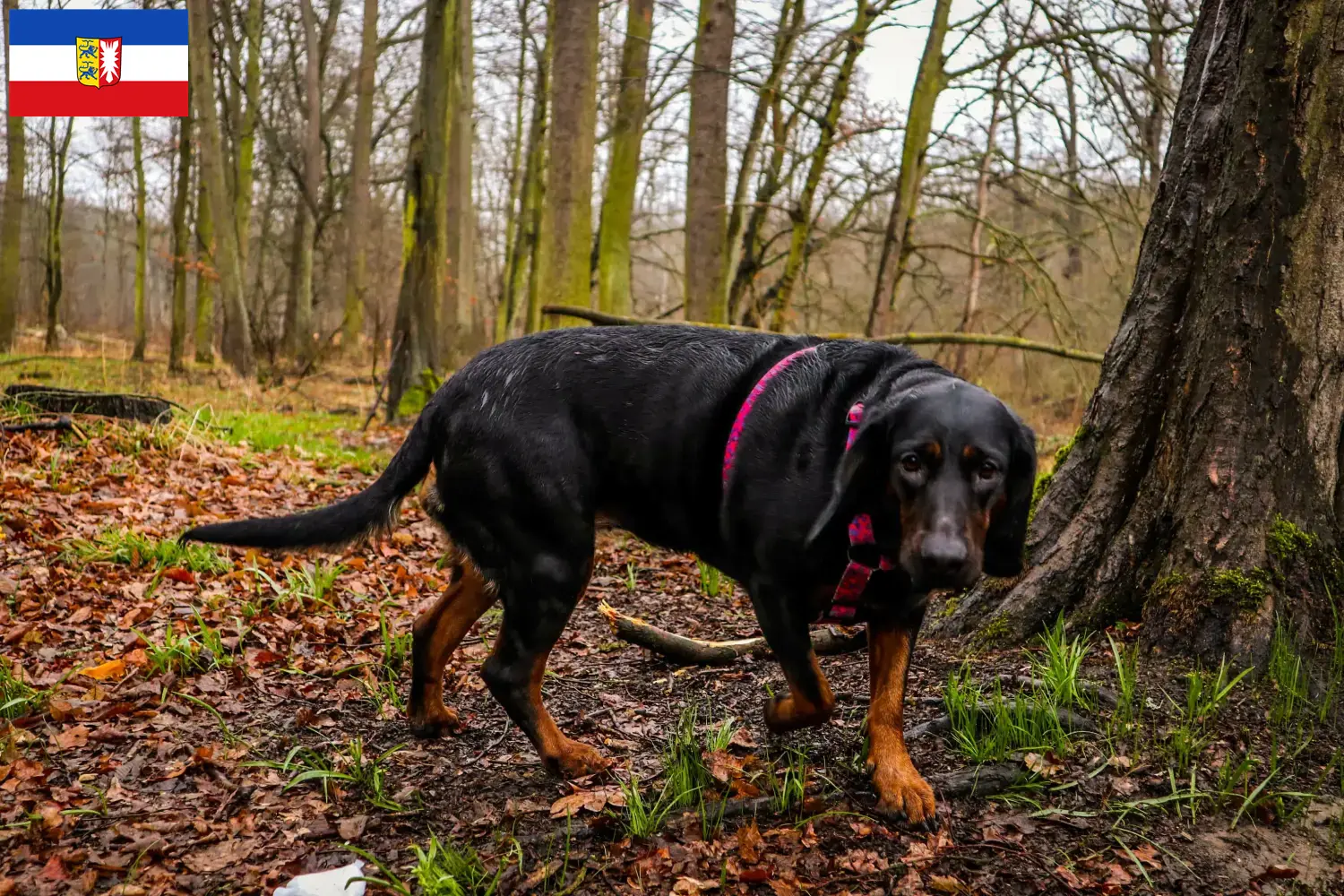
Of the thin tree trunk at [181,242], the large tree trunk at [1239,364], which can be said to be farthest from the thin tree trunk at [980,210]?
the thin tree trunk at [181,242]

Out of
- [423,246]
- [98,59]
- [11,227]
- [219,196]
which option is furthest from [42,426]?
[11,227]

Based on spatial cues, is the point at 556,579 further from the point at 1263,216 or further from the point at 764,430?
the point at 1263,216

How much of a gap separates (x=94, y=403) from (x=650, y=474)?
238 inches

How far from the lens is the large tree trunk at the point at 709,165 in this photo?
9836 mm

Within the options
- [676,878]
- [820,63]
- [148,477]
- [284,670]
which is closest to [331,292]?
[820,63]

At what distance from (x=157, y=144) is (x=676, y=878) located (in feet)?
74.0

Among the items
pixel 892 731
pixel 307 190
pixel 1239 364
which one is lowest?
pixel 892 731

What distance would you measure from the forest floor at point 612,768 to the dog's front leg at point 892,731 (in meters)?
0.07

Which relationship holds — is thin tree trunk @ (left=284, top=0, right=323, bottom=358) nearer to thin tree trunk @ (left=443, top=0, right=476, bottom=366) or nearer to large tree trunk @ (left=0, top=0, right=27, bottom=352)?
thin tree trunk @ (left=443, top=0, right=476, bottom=366)

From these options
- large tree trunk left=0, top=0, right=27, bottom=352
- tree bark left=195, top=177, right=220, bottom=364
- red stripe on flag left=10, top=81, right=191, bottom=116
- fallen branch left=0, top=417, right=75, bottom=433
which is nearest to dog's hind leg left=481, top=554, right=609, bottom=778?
fallen branch left=0, top=417, right=75, bottom=433

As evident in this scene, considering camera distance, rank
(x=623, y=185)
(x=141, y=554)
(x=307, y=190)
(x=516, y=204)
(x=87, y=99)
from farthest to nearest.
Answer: (x=516, y=204), (x=307, y=190), (x=87, y=99), (x=623, y=185), (x=141, y=554)

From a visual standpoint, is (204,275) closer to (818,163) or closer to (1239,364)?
(818,163)

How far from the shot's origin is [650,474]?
305 cm

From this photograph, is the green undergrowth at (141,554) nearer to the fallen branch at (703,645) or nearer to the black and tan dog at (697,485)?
the black and tan dog at (697,485)
